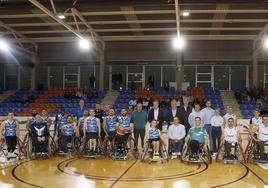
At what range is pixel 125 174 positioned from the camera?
675 cm

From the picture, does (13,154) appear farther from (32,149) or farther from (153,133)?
(153,133)

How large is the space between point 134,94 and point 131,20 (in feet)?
17.7

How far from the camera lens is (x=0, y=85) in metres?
23.5

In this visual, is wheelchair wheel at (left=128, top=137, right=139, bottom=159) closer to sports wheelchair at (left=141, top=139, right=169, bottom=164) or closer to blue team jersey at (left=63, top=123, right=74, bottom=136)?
sports wheelchair at (left=141, top=139, right=169, bottom=164)

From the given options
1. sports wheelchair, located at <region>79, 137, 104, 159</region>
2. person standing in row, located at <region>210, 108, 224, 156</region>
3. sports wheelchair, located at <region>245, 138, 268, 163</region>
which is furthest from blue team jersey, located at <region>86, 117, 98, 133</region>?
sports wheelchair, located at <region>245, 138, 268, 163</region>

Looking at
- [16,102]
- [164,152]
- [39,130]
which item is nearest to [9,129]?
[39,130]

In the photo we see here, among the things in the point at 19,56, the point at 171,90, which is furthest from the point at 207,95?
the point at 19,56

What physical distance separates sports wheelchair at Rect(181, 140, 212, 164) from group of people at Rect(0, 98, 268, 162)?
94 mm

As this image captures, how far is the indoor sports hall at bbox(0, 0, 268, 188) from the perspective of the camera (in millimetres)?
7414

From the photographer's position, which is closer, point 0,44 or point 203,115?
point 203,115

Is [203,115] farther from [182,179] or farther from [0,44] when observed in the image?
[0,44]

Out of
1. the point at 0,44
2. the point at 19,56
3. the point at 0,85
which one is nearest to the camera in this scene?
the point at 0,44

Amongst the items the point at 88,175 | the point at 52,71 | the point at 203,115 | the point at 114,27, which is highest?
the point at 114,27

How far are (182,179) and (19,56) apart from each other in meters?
17.9
